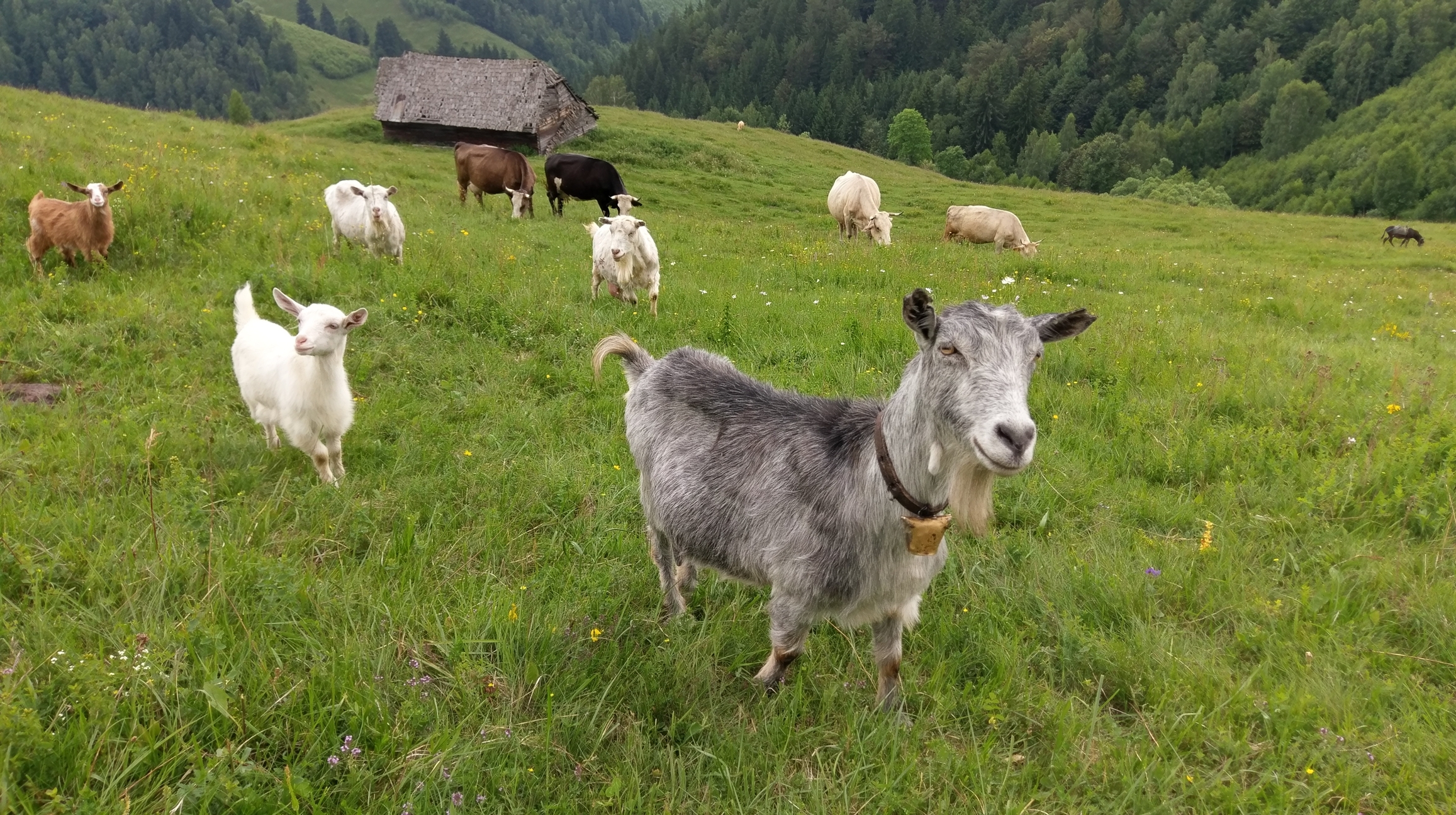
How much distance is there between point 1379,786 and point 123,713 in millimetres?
4782

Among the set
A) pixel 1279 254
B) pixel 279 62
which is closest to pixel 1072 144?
pixel 1279 254

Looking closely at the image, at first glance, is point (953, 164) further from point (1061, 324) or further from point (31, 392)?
point (1061, 324)

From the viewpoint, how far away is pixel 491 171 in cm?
2108

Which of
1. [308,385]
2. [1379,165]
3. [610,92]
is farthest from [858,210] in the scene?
[610,92]

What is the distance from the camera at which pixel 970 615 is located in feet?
12.6

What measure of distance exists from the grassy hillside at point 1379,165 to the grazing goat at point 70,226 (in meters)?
92.4

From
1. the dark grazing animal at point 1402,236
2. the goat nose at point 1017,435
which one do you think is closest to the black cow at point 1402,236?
the dark grazing animal at point 1402,236

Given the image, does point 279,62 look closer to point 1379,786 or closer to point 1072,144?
point 1072,144

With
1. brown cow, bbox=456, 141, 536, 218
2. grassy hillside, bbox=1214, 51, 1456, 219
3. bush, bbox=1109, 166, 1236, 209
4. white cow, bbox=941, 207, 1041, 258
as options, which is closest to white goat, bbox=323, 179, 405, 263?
brown cow, bbox=456, 141, 536, 218

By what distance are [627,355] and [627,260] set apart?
525 centimetres

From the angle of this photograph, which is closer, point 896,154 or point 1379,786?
point 1379,786

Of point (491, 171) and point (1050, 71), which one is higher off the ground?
point (1050, 71)

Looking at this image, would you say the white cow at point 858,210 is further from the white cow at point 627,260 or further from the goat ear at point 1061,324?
the goat ear at point 1061,324

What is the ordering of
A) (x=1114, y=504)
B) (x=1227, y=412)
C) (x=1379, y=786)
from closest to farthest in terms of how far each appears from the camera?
(x=1379, y=786)
(x=1114, y=504)
(x=1227, y=412)
